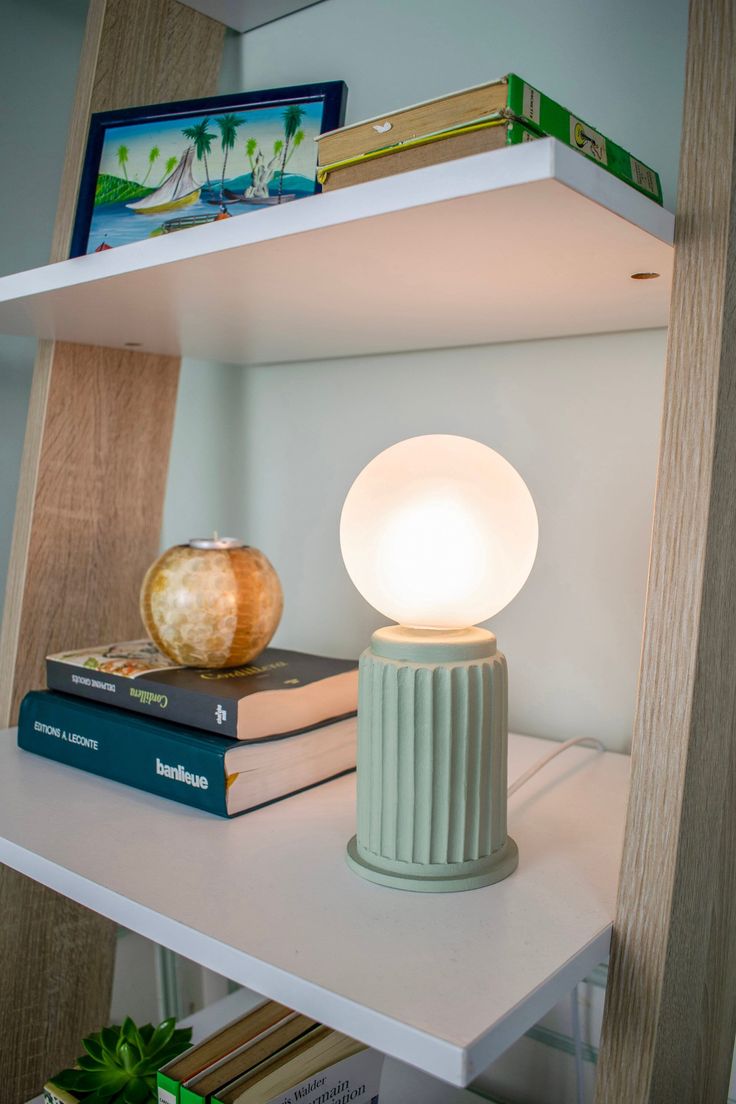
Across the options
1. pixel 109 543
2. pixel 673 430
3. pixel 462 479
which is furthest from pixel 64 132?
pixel 673 430

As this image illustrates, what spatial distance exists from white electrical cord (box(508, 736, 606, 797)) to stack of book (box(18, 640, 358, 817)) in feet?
0.57

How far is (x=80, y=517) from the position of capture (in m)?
1.08

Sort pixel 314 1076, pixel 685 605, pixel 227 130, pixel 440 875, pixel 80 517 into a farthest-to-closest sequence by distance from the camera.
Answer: pixel 80 517, pixel 227 130, pixel 314 1076, pixel 440 875, pixel 685 605

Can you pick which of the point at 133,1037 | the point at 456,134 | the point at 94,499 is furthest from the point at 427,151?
the point at 133,1037

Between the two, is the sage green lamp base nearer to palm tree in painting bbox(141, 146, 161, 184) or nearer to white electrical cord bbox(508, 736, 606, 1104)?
white electrical cord bbox(508, 736, 606, 1104)

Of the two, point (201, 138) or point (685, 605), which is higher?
point (201, 138)

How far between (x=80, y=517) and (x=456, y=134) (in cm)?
70

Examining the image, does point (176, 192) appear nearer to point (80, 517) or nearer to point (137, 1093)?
point (80, 517)

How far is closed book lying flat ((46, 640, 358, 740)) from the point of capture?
79 centimetres

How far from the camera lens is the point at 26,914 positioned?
102 cm

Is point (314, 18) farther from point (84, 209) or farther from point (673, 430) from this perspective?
point (673, 430)

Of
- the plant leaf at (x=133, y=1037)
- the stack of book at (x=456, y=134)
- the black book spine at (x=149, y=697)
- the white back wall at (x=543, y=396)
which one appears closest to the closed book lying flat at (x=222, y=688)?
the black book spine at (x=149, y=697)

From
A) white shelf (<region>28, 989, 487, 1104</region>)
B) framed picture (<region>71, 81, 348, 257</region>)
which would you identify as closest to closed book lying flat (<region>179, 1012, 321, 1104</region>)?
white shelf (<region>28, 989, 487, 1104</region>)

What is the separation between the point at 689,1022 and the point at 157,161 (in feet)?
2.97
